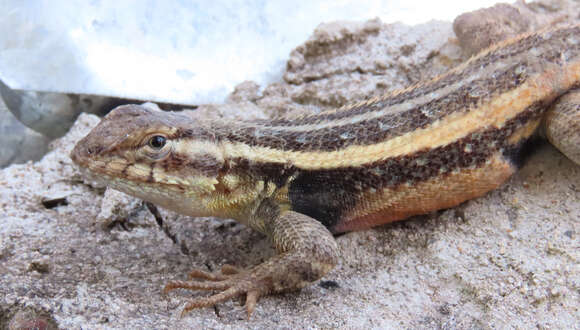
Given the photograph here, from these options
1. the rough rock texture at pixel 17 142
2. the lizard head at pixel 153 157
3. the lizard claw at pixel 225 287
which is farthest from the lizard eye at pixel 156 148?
the rough rock texture at pixel 17 142

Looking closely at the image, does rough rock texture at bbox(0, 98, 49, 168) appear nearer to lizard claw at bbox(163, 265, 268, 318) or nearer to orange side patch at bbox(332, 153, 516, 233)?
lizard claw at bbox(163, 265, 268, 318)

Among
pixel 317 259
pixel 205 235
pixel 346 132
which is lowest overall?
pixel 205 235

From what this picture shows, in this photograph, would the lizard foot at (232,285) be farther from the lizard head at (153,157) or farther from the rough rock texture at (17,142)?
the rough rock texture at (17,142)

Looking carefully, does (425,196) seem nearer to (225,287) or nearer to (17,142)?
(225,287)

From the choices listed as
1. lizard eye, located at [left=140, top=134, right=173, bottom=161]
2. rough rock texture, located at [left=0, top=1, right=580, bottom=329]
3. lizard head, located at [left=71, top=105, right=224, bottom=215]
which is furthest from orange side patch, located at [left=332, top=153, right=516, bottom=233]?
lizard eye, located at [left=140, top=134, right=173, bottom=161]

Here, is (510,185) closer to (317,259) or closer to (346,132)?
(346,132)

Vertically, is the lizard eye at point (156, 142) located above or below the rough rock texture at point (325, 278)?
above

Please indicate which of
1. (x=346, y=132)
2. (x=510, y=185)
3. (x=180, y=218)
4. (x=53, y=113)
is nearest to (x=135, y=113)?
(x=180, y=218)
